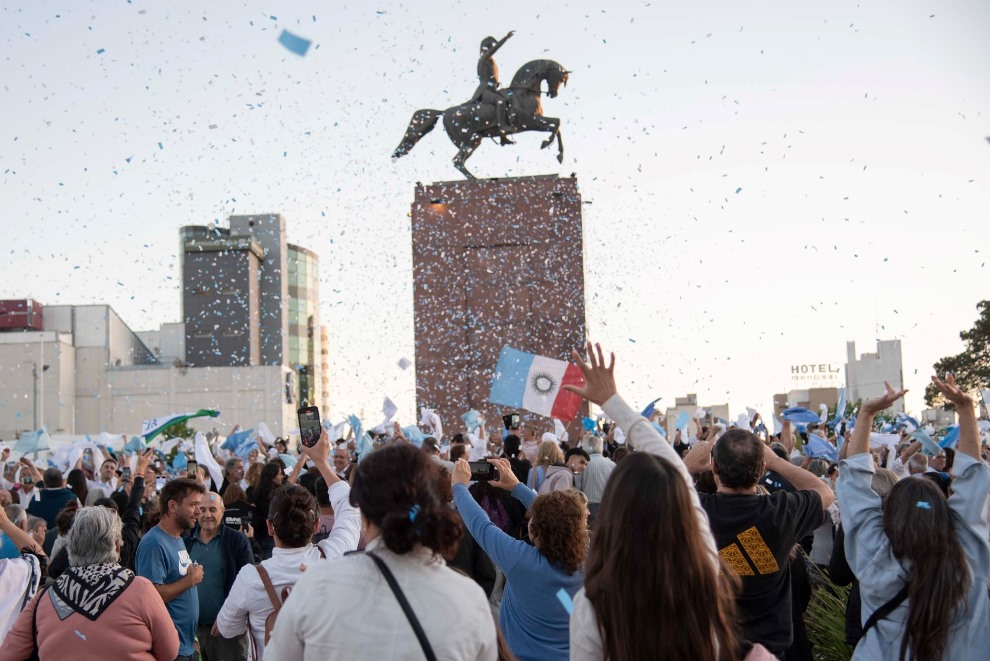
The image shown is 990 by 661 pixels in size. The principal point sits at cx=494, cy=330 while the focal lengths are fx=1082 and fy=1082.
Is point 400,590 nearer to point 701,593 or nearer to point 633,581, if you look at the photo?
point 633,581

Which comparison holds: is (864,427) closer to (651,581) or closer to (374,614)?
(651,581)

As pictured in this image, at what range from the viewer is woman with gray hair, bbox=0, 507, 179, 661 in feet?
13.3

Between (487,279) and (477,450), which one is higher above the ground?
(487,279)

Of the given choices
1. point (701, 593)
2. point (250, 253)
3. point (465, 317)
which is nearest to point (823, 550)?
point (701, 593)

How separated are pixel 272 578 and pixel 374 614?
1.83 m

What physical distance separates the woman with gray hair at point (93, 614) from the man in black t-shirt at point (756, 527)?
7.25 ft

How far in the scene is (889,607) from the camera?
3.85 m

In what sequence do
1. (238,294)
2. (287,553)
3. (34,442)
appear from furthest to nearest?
(238,294) → (34,442) → (287,553)

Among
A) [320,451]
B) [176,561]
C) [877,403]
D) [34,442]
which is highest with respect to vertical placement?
[877,403]

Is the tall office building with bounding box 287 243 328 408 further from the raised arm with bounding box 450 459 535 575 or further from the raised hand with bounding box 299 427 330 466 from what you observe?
the raised arm with bounding box 450 459 535 575

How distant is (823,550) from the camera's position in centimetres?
761

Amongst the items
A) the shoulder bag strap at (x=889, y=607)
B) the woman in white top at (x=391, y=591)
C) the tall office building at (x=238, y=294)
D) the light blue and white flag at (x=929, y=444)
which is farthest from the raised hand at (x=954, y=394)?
the tall office building at (x=238, y=294)

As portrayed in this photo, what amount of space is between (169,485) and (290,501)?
1.37m

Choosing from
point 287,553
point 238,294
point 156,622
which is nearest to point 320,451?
point 287,553
